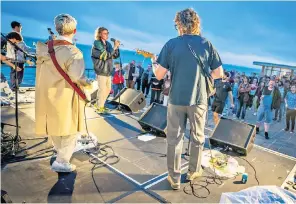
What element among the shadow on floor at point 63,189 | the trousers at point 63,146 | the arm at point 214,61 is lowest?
the shadow on floor at point 63,189

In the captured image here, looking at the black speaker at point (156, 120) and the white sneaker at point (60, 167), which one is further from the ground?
the black speaker at point (156, 120)

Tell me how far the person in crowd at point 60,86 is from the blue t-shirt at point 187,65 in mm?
893

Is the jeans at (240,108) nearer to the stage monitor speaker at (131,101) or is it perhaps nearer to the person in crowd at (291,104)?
the person in crowd at (291,104)

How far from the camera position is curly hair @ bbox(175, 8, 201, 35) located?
7.60 ft

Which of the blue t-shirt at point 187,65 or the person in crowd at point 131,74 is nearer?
the blue t-shirt at point 187,65

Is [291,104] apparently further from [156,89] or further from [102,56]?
[102,56]

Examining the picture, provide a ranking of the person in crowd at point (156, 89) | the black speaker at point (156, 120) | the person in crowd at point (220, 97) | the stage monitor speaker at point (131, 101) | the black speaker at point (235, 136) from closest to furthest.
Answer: the black speaker at point (235, 136), the black speaker at point (156, 120), the person in crowd at point (220, 97), the stage monitor speaker at point (131, 101), the person in crowd at point (156, 89)

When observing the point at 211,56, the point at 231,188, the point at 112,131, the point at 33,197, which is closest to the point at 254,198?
the point at 231,188

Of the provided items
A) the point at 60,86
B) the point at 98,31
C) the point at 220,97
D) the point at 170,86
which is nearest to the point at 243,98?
the point at 220,97

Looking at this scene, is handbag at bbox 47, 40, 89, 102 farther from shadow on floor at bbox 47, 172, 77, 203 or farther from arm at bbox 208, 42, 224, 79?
arm at bbox 208, 42, 224, 79

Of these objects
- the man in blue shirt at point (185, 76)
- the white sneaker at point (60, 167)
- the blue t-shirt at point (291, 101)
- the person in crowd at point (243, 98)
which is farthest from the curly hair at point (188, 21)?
the person in crowd at point (243, 98)

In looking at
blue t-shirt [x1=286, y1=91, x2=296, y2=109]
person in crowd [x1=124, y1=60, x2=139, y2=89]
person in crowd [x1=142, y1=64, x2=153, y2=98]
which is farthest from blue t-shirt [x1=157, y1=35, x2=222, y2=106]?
person in crowd [x1=142, y1=64, x2=153, y2=98]

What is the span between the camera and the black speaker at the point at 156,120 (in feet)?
13.8

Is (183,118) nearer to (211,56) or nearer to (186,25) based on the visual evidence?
(211,56)
